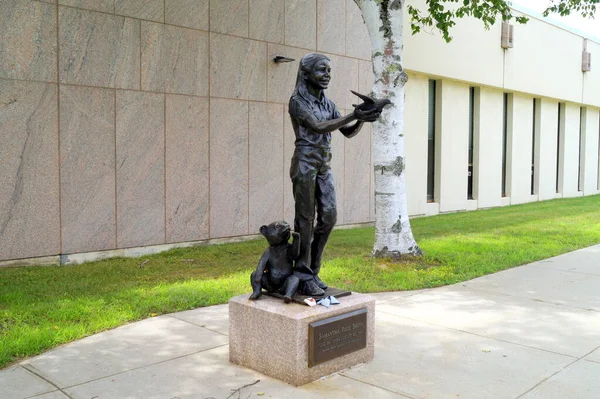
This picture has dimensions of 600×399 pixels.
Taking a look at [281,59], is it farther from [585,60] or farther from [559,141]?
[585,60]

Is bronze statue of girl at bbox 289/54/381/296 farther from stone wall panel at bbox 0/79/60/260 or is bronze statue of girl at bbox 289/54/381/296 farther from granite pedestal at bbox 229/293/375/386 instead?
stone wall panel at bbox 0/79/60/260

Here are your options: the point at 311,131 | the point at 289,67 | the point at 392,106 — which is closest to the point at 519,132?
the point at 289,67

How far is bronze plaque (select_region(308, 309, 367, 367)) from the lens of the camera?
4.83 m

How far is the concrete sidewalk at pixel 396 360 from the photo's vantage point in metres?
4.64

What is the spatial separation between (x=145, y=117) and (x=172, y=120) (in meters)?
0.54

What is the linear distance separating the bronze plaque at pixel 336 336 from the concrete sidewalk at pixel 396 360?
7.5 inches

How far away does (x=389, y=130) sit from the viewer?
32.4ft

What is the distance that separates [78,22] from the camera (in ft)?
32.3

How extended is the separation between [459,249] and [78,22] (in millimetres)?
7519

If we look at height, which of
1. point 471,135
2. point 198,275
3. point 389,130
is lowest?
point 198,275

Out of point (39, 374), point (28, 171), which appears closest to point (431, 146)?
point (28, 171)

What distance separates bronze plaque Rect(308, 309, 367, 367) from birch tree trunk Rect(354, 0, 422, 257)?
484 centimetres

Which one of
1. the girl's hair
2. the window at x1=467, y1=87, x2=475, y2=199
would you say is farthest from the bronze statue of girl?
the window at x1=467, y1=87, x2=475, y2=199

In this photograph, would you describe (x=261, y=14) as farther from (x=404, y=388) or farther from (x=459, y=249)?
(x=404, y=388)
